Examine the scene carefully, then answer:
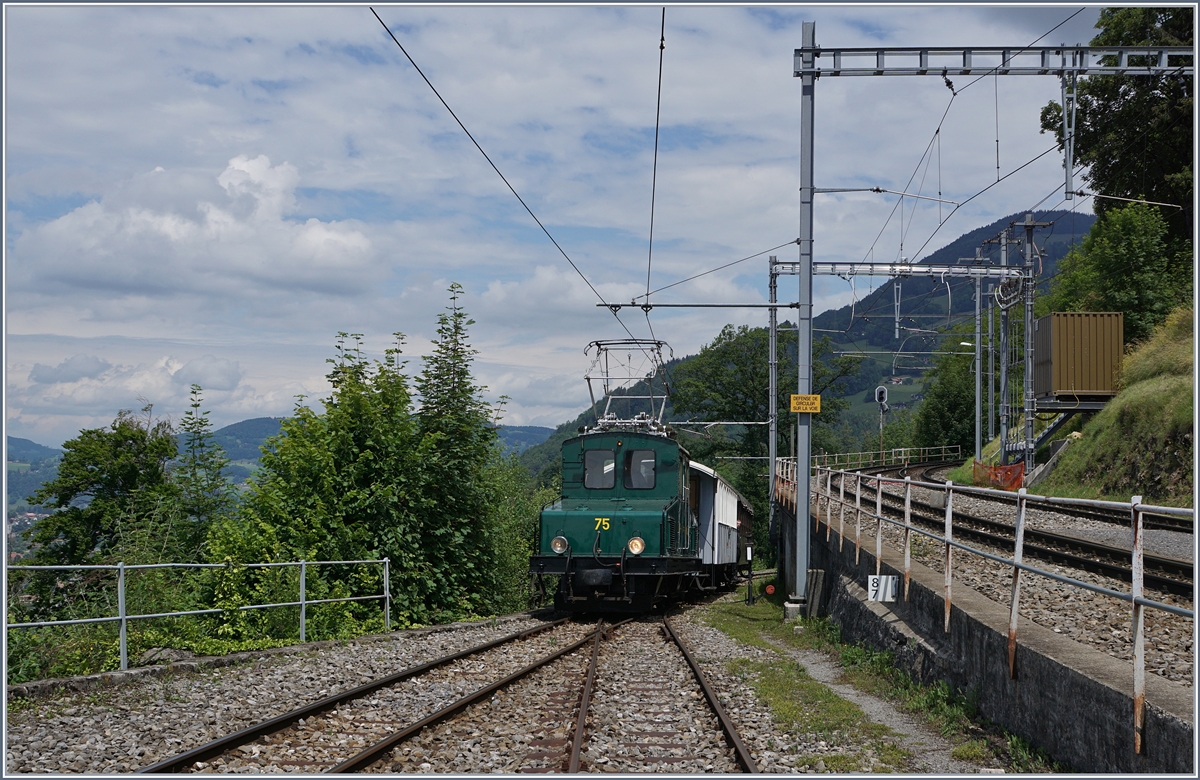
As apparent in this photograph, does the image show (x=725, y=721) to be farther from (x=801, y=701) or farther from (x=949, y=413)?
(x=949, y=413)

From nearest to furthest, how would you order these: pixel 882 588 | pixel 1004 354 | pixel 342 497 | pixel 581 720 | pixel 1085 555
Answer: pixel 581 720 → pixel 882 588 → pixel 1085 555 → pixel 342 497 → pixel 1004 354

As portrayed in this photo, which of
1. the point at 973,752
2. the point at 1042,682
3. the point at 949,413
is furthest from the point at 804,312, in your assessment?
the point at 949,413

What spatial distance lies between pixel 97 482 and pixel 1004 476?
32.0 meters

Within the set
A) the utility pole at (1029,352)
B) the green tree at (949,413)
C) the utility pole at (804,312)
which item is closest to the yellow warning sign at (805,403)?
the utility pole at (804,312)

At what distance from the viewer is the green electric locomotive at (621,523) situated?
1714 centimetres

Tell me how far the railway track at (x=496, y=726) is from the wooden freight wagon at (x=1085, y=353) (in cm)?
2584

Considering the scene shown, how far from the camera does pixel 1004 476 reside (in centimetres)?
3247

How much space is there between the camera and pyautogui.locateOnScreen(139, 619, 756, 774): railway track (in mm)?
6871

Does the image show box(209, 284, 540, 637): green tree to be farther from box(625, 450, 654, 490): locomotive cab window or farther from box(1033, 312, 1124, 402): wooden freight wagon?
box(1033, 312, 1124, 402): wooden freight wagon

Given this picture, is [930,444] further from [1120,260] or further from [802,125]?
[802,125]

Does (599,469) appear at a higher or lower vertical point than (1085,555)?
higher

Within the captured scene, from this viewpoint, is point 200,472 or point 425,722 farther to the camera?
point 200,472

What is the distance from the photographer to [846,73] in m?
15.7

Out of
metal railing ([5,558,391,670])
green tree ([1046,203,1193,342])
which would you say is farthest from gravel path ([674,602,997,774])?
green tree ([1046,203,1193,342])
